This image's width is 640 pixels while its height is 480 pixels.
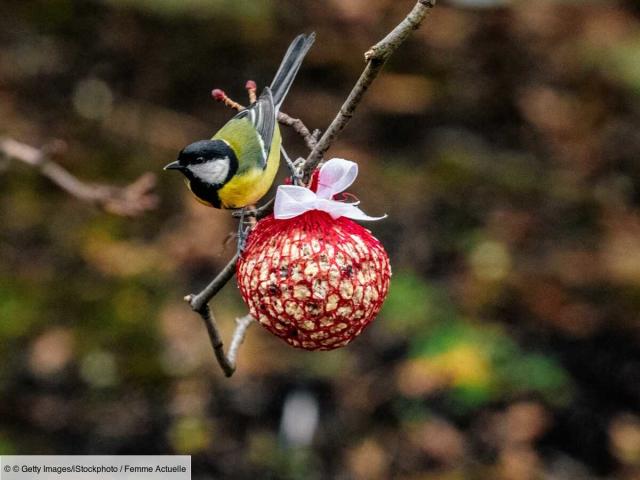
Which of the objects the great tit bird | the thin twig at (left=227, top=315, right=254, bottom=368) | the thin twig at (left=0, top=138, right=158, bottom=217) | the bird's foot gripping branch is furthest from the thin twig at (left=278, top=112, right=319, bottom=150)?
the thin twig at (left=0, top=138, right=158, bottom=217)

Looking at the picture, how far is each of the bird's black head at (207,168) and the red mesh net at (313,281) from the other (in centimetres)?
39

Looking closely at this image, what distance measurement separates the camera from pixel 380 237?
6.08 m

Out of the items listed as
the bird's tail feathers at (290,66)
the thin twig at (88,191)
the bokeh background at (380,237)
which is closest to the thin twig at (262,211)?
the bird's tail feathers at (290,66)

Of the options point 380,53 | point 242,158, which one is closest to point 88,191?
point 242,158

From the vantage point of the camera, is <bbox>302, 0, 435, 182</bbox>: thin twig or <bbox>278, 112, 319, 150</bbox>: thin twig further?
<bbox>278, 112, 319, 150</bbox>: thin twig

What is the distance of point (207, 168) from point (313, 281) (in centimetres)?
64

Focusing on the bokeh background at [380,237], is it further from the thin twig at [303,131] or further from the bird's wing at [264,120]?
the thin twig at [303,131]

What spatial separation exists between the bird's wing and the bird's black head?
11 centimetres

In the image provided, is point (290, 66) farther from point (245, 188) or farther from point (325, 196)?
point (325, 196)

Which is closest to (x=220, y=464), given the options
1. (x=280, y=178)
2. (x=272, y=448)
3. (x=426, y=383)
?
(x=272, y=448)

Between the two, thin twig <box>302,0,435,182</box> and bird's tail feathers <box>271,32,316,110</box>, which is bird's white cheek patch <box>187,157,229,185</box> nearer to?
bird's tail feathers <box>271,32,316,110</box>

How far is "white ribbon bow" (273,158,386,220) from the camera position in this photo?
203 cm

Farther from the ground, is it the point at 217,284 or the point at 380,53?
the point at 380,53

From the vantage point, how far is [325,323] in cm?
213
